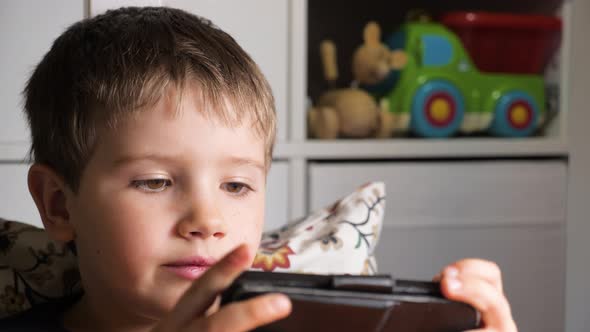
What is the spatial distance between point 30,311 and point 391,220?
79 cm

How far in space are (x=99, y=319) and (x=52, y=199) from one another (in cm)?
13

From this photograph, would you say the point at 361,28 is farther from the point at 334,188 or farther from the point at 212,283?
the point at 212,283

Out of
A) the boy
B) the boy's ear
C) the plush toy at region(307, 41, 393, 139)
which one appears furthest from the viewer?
the plush toy at region(307, 41, 393, 139)

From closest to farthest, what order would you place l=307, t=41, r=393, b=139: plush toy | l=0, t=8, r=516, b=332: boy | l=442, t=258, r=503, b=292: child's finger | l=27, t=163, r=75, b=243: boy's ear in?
l=442, t=258, r=503, b=292: child's finger, l=0, t=8, r=516, b=332: boy, l=27, t=163, r=75, b=243: boy's ear, l=307, t=41, r=393, b=139: plush toy

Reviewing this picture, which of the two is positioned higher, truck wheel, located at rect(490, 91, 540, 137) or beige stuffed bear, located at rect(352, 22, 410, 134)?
beige stuffed bear, located at rect(352, 22, 410, 134)

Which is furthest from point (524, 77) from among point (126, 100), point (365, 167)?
point (126, 100)

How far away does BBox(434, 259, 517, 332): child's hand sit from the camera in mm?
464

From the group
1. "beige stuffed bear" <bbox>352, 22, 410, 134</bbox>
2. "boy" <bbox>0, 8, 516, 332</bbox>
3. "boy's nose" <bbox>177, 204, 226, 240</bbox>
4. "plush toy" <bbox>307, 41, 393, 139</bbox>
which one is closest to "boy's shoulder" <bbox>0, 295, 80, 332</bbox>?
"boy" <bbox>0, 8, 516, 332</bbox>

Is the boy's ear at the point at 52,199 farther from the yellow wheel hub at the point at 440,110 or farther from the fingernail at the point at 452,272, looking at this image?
the yellow wheel hub at the point at 440,110

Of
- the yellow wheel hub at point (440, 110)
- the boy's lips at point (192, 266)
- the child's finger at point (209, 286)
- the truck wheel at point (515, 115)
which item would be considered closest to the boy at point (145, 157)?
the boy's lips at point (192, 266)

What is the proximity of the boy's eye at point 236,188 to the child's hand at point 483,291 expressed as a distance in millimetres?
212

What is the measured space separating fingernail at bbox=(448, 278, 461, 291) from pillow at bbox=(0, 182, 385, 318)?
37 cm

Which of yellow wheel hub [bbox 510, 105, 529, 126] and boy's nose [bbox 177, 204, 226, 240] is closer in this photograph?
boy's nose [bbox 177, 204, 226, 240]

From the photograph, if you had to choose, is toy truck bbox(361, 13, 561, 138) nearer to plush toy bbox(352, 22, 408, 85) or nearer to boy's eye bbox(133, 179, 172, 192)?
plush toy bbox(352, 22, 408, 85)
